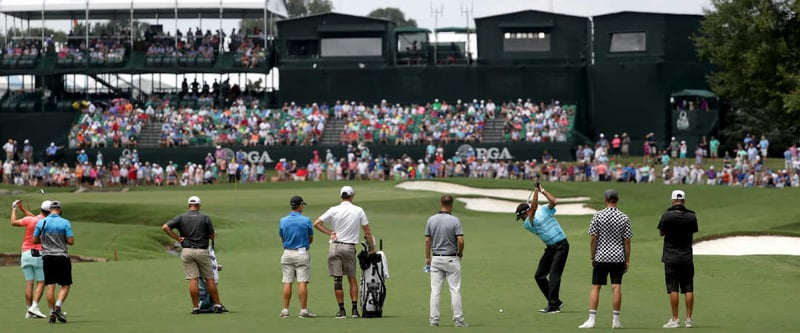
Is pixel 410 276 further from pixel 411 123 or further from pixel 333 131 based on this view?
pixel 333 131

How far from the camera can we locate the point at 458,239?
19000 mm

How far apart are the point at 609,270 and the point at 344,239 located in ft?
13.0

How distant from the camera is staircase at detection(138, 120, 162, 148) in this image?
74125mm

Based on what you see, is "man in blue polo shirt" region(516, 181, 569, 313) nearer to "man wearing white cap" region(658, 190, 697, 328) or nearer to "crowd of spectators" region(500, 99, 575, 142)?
"man wearing white cap" region(658, 190, 697, 328)

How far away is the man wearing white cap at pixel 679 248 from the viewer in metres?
18.7

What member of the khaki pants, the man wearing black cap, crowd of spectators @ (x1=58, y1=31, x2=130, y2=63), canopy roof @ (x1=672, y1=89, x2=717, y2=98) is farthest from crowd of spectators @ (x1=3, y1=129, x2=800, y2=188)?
the khaki pants

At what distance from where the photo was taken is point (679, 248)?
18.8 metres

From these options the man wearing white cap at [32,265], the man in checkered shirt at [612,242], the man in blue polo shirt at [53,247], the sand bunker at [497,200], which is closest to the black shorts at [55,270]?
the man in blue polo shirt at [53,247]

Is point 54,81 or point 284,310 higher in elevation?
point 54,81

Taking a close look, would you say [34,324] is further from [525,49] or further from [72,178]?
[525,49]

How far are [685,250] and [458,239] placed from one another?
3.10 m

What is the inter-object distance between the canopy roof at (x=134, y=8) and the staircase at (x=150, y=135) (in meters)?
9.37

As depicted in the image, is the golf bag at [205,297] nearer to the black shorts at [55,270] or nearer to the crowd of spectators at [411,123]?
the black shorts at [55,270]

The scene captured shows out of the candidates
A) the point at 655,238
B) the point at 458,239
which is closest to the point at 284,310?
the point at 458,239
